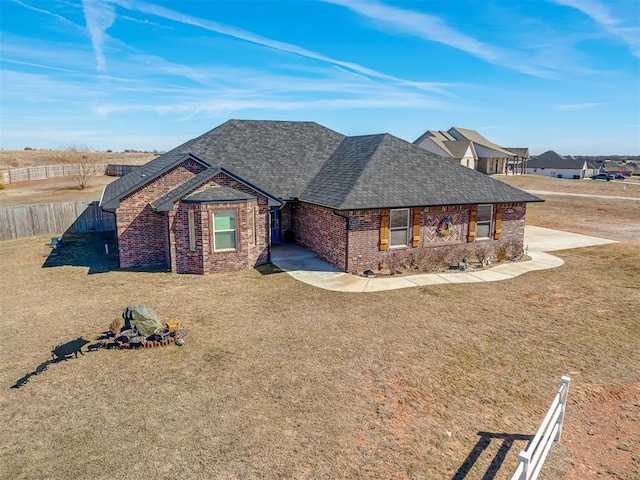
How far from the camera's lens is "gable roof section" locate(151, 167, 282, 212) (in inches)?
640

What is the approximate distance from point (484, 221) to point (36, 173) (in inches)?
2163

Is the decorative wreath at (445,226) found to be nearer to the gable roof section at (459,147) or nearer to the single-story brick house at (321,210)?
the single-story brick house at (321,210)

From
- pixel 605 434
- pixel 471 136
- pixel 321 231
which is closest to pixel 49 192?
pixel 321 231

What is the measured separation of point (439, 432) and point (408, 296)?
715cm

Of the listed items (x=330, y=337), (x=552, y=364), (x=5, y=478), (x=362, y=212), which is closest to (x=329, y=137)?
(x=362, y=212)

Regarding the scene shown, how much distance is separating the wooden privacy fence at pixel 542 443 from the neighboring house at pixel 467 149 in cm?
6223

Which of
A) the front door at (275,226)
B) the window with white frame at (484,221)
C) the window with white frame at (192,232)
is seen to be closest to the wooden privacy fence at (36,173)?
the front door at (275,226)

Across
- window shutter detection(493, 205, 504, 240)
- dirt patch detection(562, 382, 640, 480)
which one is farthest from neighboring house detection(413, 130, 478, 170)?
dirt patch detection(562, 382, 640, 480)

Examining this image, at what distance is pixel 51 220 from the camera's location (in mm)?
24594

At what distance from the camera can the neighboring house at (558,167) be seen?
269 feet

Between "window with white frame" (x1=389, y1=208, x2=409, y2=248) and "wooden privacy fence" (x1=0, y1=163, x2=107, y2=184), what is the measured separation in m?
47.0

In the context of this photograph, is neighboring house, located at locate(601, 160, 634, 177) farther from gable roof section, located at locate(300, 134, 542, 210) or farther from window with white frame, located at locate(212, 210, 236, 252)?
window with white frame, located at locate(212, 210, 236, 252)

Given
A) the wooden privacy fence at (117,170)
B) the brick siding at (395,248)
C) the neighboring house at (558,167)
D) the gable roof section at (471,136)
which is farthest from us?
the neighboring house at (558,167)

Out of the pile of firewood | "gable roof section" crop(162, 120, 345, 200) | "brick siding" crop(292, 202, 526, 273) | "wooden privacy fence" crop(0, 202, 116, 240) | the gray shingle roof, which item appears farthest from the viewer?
"wooden privacy fence" crop(0, 202, 116, 240)
